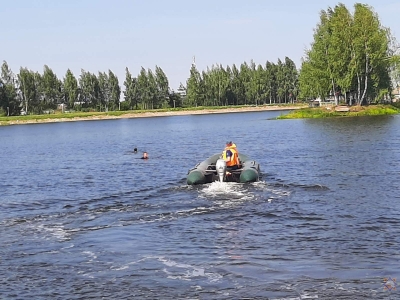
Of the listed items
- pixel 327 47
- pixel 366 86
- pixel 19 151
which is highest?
pixel 327 47

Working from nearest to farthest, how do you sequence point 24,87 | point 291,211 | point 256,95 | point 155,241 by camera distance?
point 155,241 < point 291,211 < point 24,87 < point 256,95

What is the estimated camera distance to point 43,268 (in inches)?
598

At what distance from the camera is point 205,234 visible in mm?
18266

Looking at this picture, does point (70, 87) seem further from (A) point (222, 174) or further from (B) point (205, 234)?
(B) point (205, 234)

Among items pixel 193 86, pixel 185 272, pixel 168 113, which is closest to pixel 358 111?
pixel 193 86

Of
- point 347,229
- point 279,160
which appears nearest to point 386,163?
point 279,160

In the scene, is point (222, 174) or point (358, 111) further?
point (358, 111)

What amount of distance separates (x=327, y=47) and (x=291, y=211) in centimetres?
7479

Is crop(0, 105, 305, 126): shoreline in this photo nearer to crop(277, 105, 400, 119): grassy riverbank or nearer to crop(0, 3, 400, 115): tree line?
crop(0, 3, 400, 115): tree line

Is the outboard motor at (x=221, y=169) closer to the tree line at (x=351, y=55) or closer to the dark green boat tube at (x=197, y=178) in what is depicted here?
the dark green boat tube at (x=197, y=178)

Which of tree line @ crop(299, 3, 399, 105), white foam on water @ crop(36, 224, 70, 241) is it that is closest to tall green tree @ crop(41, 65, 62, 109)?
tree line @ crop(299, 3, 399, 105)

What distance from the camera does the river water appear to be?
1332 cm

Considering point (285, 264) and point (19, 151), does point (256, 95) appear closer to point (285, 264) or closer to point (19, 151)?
point (19, 151)

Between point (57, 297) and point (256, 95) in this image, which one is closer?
point (57, 297)
